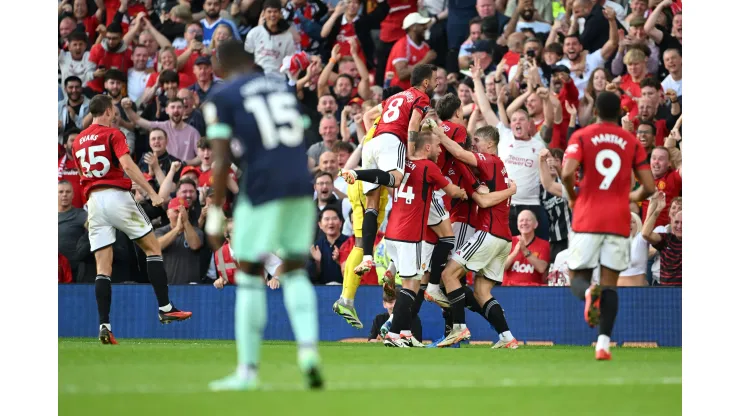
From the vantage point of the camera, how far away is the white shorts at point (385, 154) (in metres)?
11.8

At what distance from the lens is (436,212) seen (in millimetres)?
12078

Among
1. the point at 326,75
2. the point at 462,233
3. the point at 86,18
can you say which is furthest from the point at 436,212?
the point at 86,18

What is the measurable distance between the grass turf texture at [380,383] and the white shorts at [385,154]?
206 centimetres

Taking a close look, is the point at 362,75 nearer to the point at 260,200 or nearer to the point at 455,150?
the point at 455,150

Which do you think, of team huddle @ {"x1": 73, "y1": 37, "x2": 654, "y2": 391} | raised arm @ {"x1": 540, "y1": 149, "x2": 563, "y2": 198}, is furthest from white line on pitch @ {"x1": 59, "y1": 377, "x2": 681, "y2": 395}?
raised arm @ {"x1": 540, "y1": 149, "x2": 563, "y2": 198}

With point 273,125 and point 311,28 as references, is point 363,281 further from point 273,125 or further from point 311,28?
point 273,125

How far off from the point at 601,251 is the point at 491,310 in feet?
7.66

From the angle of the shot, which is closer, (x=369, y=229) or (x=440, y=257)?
(x=369, y=229)

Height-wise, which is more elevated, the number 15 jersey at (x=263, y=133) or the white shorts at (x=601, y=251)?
the number 15 jersey at (x=263, y=133)

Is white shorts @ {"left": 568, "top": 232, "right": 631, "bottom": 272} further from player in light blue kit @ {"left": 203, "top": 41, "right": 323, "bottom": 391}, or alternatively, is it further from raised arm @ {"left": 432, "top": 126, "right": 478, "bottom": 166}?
player in light blue kit @ {"left": 203, "top": 41, "right": 323, "bottom": 391}

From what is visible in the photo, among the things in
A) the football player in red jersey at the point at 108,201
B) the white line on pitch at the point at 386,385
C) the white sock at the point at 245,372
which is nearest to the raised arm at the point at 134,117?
the football player in red jersey at the point at 108,201

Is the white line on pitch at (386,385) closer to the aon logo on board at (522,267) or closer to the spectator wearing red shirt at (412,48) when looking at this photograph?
the aon logo on board at (522,267)
